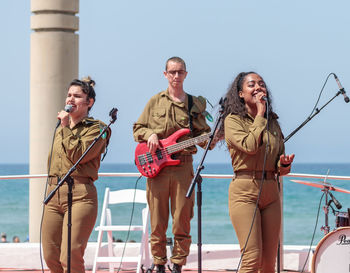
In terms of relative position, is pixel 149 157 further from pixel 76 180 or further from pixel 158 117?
pixel 76 180

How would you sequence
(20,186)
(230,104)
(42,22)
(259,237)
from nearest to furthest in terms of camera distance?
(259,237), (230,104), (42,22), (20,186)

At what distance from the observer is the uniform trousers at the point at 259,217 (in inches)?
230

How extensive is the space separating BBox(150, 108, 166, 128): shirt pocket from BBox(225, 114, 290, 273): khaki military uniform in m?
1.55

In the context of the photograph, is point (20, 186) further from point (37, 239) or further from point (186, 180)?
point (186, 180)

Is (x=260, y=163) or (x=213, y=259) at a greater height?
(x=260, y=163)

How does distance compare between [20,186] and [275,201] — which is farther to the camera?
[20,186]

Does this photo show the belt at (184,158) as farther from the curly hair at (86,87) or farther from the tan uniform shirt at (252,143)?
the tan uniform shirt at (252,143)

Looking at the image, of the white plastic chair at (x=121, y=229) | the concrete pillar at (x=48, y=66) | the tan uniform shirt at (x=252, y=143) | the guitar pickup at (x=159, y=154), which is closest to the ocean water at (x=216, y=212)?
the concrete pillar at (x=48, y=66)

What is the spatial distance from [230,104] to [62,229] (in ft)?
5.27

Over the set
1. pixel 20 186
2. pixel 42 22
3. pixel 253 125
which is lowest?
pixel 20 186

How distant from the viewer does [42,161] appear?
11281 mm

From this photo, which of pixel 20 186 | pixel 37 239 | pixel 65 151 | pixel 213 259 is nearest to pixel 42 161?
Result: pixel 37 239

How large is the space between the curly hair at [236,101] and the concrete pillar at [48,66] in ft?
16.9

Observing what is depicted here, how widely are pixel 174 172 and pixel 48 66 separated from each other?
4.23 m
